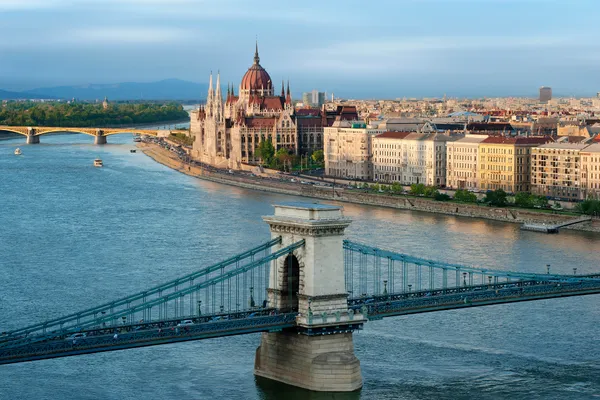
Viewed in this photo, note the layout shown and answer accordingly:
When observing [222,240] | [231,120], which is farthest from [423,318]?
[231,120]

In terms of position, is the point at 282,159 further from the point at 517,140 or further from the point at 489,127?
the point at 517,140

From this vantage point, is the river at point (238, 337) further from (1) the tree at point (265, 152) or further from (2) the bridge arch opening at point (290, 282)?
(1) the tree at point (265, 152)

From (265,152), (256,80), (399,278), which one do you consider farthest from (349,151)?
(399,278)

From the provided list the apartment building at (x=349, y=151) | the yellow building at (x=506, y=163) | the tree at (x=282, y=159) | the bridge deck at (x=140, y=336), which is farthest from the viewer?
the tree at (x=282, y=159)

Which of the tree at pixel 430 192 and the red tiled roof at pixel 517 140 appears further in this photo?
the red tiled roof at pixel 517 140

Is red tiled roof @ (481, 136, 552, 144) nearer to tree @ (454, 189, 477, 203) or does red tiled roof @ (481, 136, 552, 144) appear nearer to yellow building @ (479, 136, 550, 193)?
yellow building @ (479, 136, 550, 193)

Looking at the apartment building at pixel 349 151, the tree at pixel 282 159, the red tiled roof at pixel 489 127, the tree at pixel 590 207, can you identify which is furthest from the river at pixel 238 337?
the tree at pixel 282 159

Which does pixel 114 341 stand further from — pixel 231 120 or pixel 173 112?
pixel 173 112

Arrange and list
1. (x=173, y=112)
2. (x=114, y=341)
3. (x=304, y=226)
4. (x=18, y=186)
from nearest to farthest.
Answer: (x=114, y=341)
(x=304, y=226)
(x=18, y=186)
(x=173, y=112)

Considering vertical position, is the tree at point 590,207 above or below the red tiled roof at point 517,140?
below
